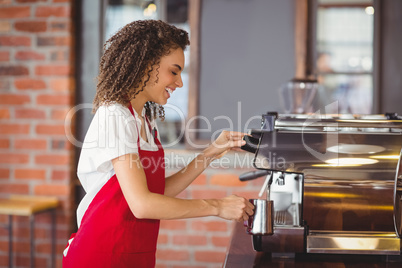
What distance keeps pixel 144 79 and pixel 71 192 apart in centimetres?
156

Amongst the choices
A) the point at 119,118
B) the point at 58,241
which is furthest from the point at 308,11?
the point at 58,241

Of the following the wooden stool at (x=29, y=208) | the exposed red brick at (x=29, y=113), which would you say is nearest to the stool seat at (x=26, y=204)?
the wooden stool at (x=29, y=208)

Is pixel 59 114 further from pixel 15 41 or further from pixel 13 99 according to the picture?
pixel 15 41

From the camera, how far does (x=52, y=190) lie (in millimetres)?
2633

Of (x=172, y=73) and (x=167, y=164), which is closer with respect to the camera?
(x=172, y=73)

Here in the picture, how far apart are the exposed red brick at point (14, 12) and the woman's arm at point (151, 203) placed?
1.80 m

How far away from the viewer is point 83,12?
2.67 m

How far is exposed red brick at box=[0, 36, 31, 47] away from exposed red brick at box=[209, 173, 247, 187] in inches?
49.7

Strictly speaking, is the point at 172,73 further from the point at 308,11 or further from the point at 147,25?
the point at 308,11

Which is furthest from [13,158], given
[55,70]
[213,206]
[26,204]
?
[213,206]

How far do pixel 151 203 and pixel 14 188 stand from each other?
70.3 inches

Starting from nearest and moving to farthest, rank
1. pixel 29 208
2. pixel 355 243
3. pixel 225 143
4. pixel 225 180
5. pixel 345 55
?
pixel 355 243
pixel 225 143
pixel 29 208
pixel 225 180
pixel 345 55

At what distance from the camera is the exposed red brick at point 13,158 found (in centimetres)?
265

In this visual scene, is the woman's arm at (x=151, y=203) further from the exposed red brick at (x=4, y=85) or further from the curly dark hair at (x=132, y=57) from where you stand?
the exposed red brick at (x=4, y=85)
